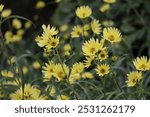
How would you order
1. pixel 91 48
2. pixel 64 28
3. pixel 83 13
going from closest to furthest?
pixel 91 48 < pixel 83 13 < pixel 64 28

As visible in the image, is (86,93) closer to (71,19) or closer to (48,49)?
(48,49)

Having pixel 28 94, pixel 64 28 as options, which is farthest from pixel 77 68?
pixel 64 28

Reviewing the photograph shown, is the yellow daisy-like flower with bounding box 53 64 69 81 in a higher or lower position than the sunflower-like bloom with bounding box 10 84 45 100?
higher

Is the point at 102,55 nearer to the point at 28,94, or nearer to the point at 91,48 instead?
the point at 91,48

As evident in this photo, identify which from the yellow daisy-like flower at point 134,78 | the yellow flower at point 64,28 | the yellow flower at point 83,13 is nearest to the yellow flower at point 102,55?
the yellow daisy-like flower at point 134,78

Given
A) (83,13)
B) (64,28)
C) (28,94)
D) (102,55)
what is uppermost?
(64,28)

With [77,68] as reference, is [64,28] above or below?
above

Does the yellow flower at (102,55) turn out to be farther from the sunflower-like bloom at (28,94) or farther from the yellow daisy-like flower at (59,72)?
the sunflower-like bloom at (28,94)

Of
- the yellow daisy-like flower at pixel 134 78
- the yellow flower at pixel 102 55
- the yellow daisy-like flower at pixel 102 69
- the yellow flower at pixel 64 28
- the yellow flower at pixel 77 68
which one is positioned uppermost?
the yellow flower at pixel 64 28

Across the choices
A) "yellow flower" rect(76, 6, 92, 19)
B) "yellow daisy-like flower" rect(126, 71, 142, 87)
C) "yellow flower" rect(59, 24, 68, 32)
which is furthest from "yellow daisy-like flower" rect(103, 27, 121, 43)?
"yellow flower" rect(59, 24, 68, 32)

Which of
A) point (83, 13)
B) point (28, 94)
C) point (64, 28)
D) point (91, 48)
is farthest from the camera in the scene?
point (64, 28)

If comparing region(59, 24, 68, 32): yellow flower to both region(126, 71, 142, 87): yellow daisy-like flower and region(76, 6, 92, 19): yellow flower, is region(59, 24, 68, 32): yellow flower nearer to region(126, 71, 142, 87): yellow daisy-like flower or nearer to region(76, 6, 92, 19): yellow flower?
region(76, 6, 92, 19): yellow flower
